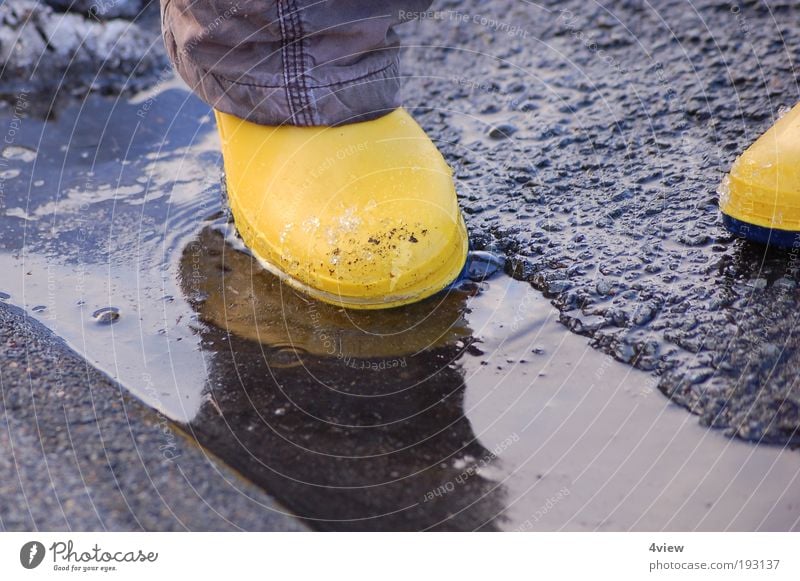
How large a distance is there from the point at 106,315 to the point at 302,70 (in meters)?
0.34

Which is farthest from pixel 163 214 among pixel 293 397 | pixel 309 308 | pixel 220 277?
pixel 293 397

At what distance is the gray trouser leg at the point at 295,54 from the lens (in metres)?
0.92

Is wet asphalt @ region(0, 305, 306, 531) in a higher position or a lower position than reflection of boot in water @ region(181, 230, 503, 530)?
higher

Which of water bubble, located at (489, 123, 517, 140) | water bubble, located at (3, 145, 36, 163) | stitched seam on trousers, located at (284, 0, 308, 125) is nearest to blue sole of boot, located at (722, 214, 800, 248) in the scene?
water bubble, located at (489, 123, 517, 140)

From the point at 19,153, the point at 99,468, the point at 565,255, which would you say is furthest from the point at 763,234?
the point at 19,153

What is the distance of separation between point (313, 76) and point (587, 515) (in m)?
0.52

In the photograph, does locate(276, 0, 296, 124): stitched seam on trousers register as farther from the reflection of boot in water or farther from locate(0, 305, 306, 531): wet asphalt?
locate(0, 305, 306, 531): wet asphalt

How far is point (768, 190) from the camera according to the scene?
3.03ft

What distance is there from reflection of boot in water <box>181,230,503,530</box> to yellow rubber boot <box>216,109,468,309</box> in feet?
0.11

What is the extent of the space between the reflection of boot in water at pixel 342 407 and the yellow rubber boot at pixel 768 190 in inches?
12.4

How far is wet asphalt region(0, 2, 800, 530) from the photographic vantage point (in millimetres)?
768

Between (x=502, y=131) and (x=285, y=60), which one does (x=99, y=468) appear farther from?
(x=502, y=131)

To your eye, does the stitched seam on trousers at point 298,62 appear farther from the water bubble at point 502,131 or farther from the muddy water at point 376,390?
the water bubble at point 502,131
